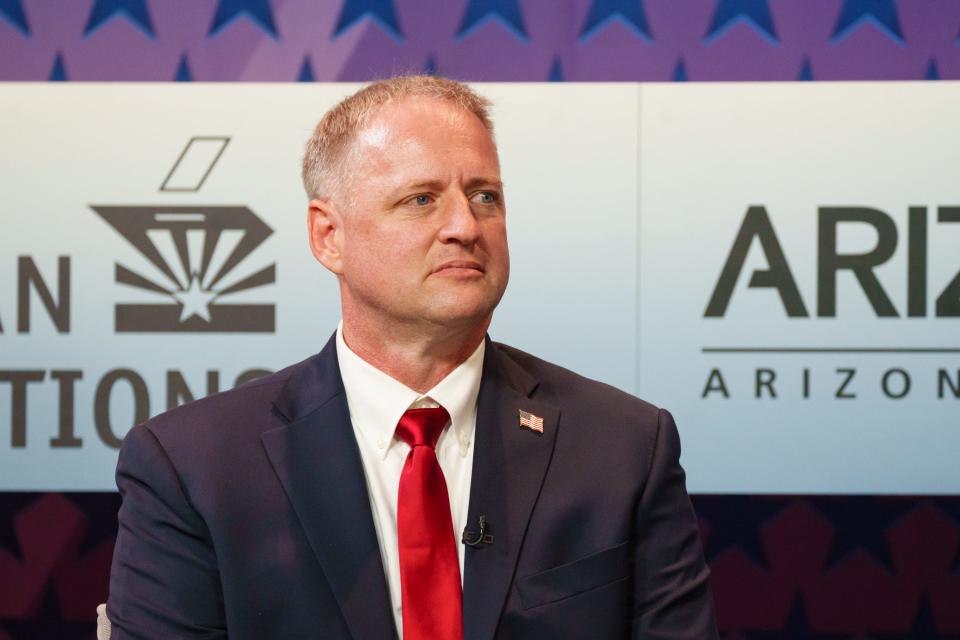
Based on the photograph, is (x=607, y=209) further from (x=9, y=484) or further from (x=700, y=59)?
(x=9, y=484)

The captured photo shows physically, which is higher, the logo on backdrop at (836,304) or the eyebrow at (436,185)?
the eyebrow at (436,185)

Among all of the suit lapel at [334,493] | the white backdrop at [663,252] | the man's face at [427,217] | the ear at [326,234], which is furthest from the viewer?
the white backdrop at [663,252]

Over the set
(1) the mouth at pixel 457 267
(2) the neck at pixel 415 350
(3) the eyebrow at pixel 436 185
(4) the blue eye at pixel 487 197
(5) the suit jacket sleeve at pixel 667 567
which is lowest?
(5) the suit jacket sleeve at pixel 667 567

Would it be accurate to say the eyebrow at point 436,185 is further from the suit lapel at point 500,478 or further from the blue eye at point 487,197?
the suit lapel at point 500,478

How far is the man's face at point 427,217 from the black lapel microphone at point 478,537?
0.30 meters

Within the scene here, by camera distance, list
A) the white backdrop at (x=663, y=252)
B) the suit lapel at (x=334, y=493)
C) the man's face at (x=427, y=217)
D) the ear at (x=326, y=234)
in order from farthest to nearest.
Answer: the white backdrop at (x=663, y=252) < the ear at (x=326, y=234) < the man's face at (x=427, y=217) < the suit lapel at (x=334, y=493)

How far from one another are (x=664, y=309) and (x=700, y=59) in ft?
2.10

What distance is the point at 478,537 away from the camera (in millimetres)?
1628

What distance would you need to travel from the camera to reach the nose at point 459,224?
1679 millimetres

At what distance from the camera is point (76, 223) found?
117 inches

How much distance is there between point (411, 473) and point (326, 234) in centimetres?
44

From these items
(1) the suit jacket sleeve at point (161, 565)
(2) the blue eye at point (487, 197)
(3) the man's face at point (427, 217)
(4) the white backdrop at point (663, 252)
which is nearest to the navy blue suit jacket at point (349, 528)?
(1) the suit jacket sleeve at point (161, 565)

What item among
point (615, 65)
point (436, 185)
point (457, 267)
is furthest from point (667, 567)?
point (615, 65)

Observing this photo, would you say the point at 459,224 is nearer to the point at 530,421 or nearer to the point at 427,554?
the point at 530,421
